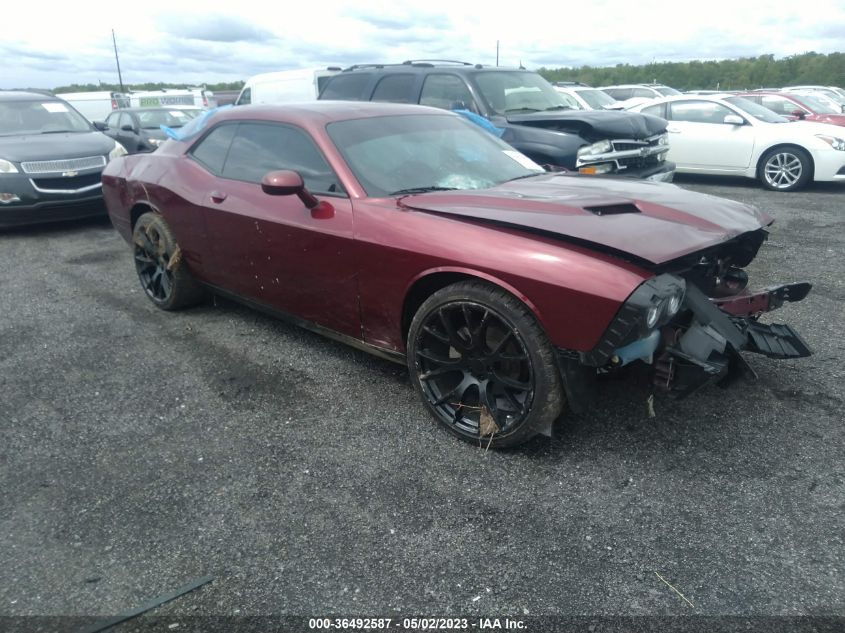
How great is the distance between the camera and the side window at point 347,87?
8164 millimetres

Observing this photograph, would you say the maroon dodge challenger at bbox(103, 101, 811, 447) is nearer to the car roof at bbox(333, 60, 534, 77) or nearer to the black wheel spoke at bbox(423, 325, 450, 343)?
the black wheel spoke at bbox(423, 325, 450, 343)

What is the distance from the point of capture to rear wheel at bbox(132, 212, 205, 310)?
4.68m

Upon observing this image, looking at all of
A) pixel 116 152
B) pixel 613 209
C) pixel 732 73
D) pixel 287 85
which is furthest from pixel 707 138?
pixel 732 73

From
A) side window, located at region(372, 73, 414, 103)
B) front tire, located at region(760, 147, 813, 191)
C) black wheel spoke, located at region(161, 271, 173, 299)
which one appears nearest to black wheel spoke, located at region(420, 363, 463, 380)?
black wheel spoke, located at region(161, 271, 173, 299)

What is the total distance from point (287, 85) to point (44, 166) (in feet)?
12.2

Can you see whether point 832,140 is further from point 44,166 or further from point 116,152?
point 44,166

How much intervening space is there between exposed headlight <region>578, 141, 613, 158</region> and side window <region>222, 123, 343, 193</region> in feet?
12.3

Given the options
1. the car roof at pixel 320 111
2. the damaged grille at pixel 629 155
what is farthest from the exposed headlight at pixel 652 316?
the damaged grille at pixel 629 155

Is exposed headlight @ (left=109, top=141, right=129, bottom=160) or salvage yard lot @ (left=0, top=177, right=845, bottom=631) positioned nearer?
salvage yard lot @ (left=0, top=177, right=845, bottom=631)

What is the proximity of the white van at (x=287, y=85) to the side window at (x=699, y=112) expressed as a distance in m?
5.72

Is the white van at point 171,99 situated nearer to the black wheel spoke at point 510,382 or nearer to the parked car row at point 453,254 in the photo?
the parked car row at point 453,254

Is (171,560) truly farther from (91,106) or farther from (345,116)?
(91,106)

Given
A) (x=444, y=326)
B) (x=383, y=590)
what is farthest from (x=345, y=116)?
(x=383, y=590)

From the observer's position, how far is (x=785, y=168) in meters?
9.96
